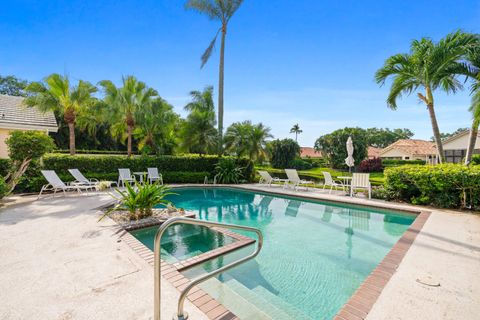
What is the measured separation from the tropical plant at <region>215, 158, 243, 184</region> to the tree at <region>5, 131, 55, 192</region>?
9.19 m

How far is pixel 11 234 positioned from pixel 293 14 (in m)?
13.7

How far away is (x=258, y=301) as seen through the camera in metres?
3.13

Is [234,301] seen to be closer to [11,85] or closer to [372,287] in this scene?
[372,287]

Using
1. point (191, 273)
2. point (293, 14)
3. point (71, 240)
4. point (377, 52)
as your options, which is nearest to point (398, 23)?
point (377, 52)

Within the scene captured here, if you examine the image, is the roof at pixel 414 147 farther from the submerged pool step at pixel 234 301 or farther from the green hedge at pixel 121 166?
the submerged pool step at pixel 234 301

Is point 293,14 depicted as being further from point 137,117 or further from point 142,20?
point 137,117

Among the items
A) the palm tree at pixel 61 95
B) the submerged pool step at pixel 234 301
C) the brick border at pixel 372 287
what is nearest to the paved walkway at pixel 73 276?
the submerged pool step at pixel 234 301

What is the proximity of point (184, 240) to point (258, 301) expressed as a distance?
2.56 meters

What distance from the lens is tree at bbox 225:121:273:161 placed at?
1695 cm

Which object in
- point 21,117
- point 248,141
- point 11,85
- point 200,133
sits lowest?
point 248,141

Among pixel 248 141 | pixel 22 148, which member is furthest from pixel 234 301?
pixel 248 141

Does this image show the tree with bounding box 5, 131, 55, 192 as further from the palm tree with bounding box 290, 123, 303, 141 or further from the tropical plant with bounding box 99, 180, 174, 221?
the palm tree with bounding box 290, 123, 303, 141

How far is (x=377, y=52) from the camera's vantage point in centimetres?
1255

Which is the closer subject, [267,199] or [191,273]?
[191,273]
